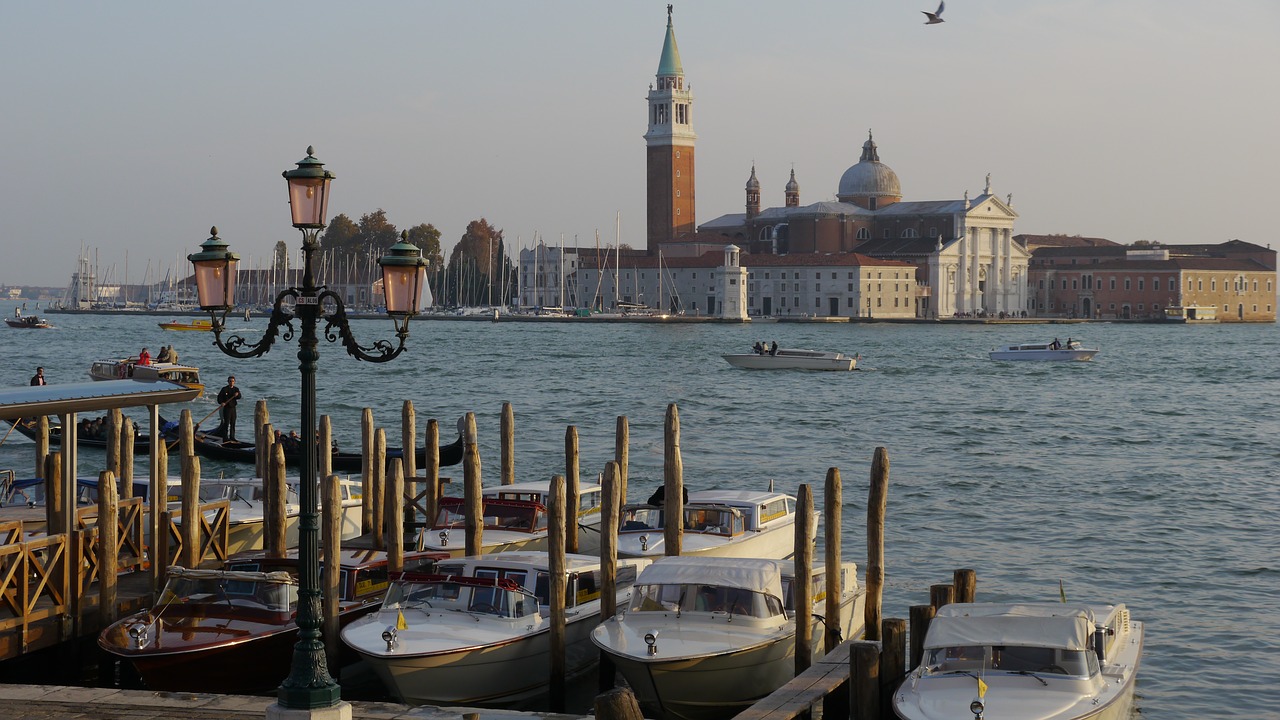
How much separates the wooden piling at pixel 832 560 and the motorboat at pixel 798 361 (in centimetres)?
4082

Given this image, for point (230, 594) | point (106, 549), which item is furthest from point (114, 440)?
point (230, 594)

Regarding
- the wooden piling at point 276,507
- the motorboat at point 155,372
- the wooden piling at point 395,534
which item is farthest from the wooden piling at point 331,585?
the motorboat at point 155,372

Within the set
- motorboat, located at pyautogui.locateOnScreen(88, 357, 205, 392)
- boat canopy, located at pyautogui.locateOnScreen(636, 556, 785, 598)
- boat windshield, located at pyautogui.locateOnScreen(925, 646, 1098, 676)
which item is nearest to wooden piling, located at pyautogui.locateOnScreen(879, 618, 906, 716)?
boat windshield, located at pyautogui.locateOnScreen(925, 646, 1098, 676)

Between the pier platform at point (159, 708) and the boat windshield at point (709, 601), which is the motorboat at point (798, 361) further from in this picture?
the pier platform at point (159, 708)

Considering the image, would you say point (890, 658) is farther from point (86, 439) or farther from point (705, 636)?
point (86, 439)

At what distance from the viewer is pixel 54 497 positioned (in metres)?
11.4

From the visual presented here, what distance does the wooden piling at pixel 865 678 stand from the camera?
8.49m

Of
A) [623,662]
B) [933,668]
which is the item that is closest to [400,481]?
[623,662]

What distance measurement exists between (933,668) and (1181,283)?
335ft

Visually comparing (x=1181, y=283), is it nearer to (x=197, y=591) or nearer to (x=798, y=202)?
(x=798, y=202)

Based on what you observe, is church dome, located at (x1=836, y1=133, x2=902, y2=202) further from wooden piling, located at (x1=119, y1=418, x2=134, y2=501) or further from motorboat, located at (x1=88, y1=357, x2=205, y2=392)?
wooden piling, located at (x1=119, y1=418, x2=134, y2=501)

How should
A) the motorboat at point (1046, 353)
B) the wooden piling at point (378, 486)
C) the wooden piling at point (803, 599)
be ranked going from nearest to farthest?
1. the wooden piling at point (803, 599)
2. the wooden piling at point (378, 486)
3. the motorboat at point (1046, 353)

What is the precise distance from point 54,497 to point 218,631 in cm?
263

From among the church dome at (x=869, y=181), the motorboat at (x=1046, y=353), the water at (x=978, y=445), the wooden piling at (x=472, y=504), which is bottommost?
the water at (x=978, y=445)
